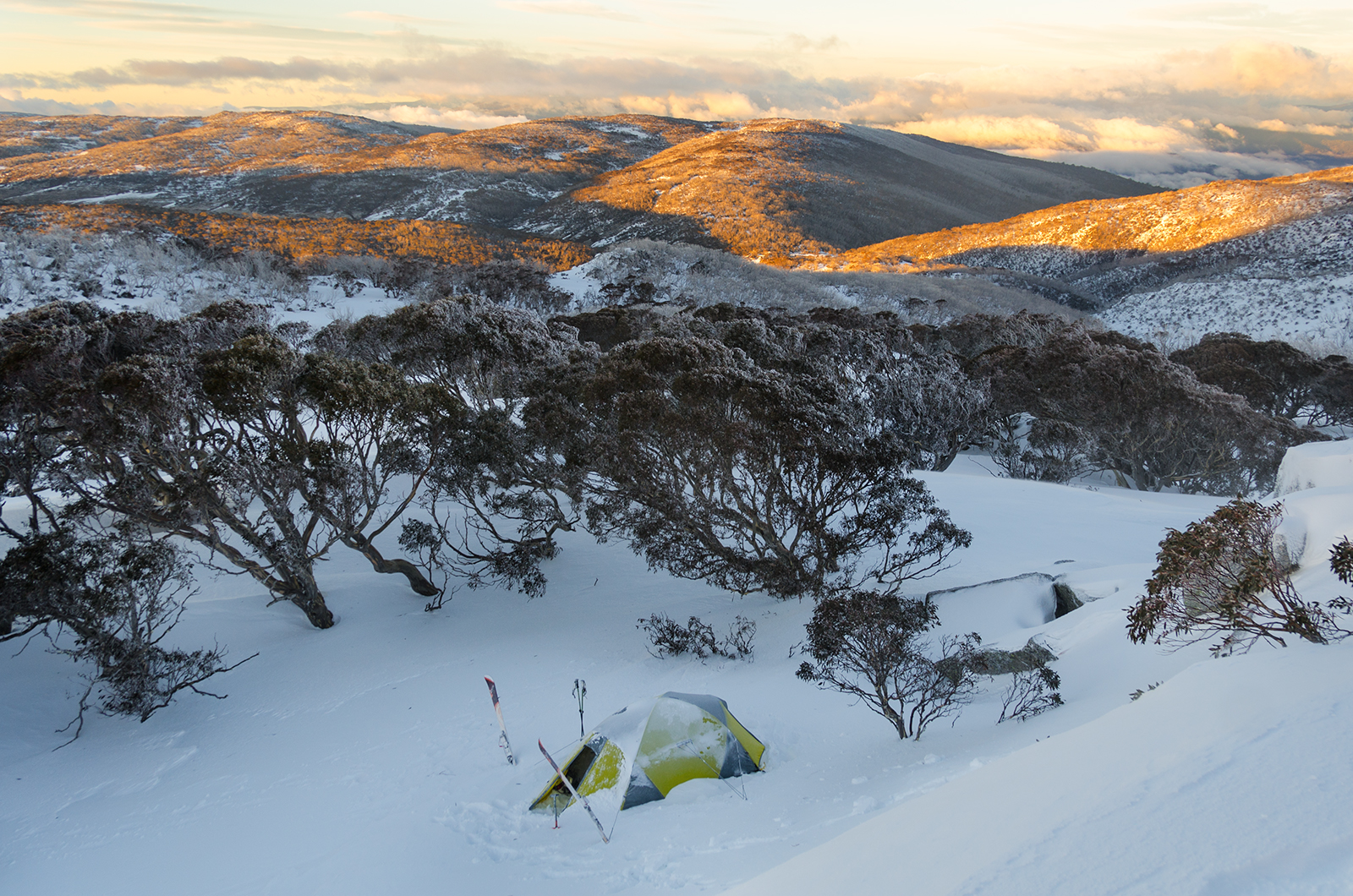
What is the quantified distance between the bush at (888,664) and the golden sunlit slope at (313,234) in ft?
217

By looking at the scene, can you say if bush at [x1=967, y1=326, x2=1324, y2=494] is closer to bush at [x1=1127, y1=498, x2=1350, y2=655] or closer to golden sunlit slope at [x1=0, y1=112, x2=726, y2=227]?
bush at [x1=1127, y1=498, x2=1350, y2=655]

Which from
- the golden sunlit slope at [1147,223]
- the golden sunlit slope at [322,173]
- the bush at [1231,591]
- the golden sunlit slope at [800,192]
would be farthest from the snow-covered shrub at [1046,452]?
the golden sunlit slope at [322,173]

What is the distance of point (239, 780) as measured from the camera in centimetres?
880

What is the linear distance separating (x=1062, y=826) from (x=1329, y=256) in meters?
82.3

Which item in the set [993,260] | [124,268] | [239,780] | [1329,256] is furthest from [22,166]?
[1329,256]

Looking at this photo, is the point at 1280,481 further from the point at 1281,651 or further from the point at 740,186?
the point at 740,186

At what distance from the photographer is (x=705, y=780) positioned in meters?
7.41

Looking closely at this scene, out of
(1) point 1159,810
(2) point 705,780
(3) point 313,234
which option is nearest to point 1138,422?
(2) point 705,780

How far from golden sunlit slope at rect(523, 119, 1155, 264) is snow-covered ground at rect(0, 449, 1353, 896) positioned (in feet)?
280

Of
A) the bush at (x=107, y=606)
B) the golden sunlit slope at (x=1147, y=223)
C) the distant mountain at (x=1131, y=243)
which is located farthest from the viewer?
the golden sunlit slope at (x=1147, y=223)

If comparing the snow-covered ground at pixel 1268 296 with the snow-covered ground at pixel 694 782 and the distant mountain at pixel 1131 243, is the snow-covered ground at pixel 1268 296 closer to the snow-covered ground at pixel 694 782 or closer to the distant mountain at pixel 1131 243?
the distant mountain at pixel 1131 243

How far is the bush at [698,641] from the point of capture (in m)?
11.2

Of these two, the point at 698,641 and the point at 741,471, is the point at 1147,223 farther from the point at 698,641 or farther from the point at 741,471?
the point at 698,641

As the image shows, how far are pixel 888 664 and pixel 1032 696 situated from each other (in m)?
1.66
